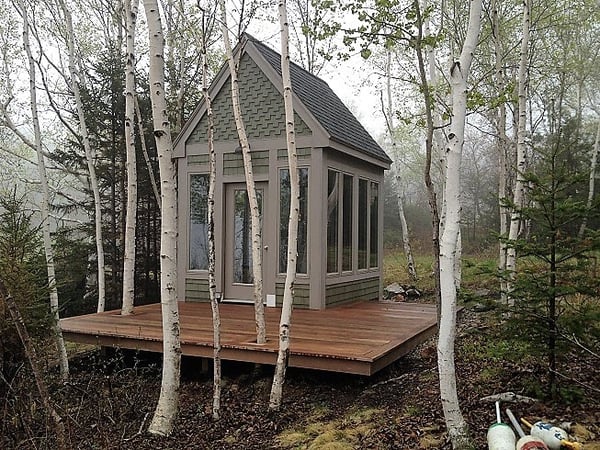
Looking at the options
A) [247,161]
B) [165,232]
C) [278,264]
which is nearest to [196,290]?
[278,264]

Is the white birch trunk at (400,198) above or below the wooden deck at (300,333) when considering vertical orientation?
above

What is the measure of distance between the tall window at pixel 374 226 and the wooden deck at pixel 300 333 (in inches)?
51.8

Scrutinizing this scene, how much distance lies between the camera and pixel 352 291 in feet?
26.2

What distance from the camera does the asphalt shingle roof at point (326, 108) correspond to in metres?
7.38

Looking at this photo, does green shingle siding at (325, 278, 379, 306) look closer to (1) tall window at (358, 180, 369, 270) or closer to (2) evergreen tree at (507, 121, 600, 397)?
(1) tall window at (358, 180, 369, 270)

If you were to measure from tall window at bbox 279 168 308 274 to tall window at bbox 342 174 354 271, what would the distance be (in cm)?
71

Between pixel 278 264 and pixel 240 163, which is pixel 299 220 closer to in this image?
pixel 278 264

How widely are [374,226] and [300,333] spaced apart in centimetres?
374

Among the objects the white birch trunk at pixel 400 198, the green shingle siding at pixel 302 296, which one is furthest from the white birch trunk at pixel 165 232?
the white birch trunk at pixel 400 198

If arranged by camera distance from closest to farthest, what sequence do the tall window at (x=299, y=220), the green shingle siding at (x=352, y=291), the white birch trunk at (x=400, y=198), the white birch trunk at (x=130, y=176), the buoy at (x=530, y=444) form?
1. the buoy at (x=530, y=444)
2. the white birch trunk at (x=130, y=176)
3. the tall window at (x=299, y=220)
4. the green shingle siding at (x=352, y=291)
5. the white birch trunk at (x=400, y=198)

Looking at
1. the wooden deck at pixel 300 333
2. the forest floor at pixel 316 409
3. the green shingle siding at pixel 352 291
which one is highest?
the green shingle siding at pixel 352 291

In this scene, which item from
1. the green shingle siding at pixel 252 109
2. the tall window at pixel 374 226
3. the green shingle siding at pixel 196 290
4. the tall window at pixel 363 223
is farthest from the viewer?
the tall window at pixel 374 226

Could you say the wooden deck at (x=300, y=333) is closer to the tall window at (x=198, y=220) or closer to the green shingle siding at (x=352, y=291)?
the green shingle siding at (x=352, y=291)

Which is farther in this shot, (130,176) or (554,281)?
(130,176)
